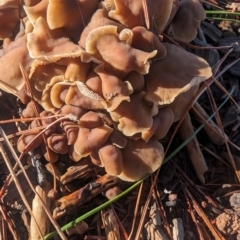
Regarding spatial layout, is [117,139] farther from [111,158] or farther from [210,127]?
[210,127]

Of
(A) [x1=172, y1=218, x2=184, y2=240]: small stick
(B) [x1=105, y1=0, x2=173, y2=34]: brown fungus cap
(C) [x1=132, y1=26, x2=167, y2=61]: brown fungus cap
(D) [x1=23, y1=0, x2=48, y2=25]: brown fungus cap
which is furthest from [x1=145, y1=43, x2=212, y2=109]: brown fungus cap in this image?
(A) [x1=172, y1=218, x2=184, y2=240]: small stick

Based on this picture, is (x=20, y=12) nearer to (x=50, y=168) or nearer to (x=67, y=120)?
(x=67, y=120)

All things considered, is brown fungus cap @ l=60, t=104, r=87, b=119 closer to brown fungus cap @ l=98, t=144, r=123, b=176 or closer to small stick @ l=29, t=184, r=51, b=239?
brown fungus cap @ l=98, t=144, r=123, b=176

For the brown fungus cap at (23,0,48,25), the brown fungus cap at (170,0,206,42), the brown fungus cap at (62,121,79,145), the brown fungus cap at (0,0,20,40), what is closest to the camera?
the brown fungus cap at (23,0,48,25)

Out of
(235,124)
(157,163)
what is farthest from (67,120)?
(235,124)

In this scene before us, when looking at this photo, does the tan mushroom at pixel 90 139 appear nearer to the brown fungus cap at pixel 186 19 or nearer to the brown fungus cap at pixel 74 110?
the brown fungus cap at pixel 74 110

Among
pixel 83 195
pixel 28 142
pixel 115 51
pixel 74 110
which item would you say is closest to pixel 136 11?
pixel 115 51
